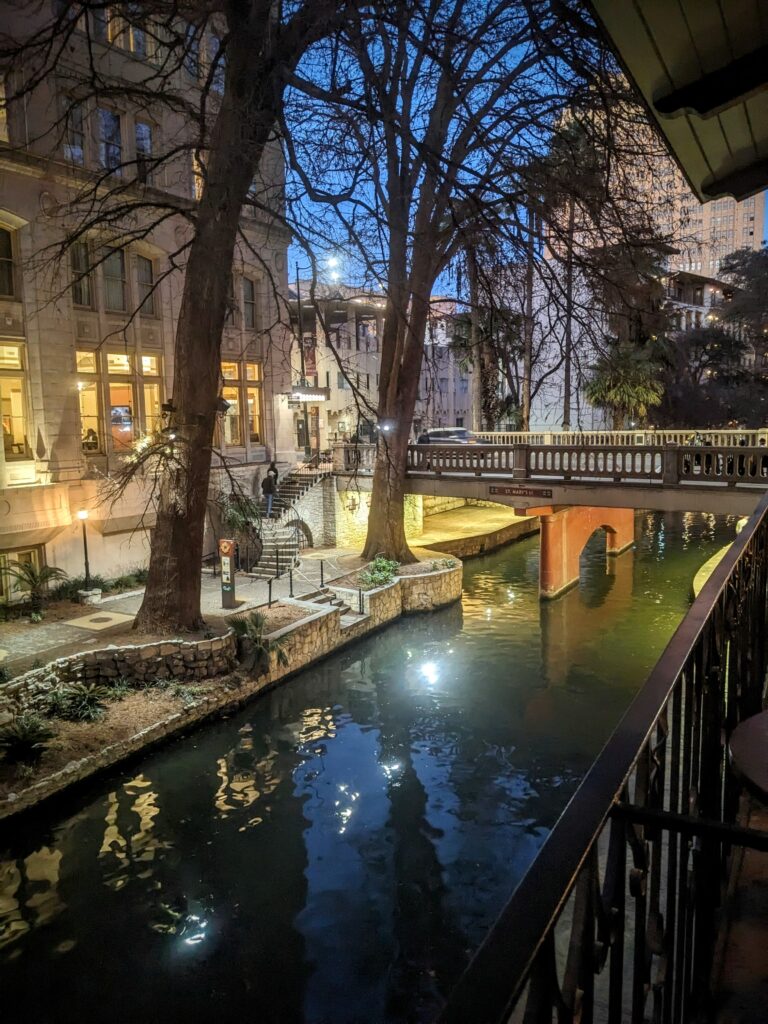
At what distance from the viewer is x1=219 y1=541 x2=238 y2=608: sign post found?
690 inches

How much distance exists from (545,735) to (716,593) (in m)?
12.1

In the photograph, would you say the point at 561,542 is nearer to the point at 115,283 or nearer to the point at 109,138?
the point at 115,283

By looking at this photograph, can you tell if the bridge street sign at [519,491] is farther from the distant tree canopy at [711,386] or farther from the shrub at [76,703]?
the distant tree canopy at [711,386]

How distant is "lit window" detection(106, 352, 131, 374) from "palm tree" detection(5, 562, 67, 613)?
6.45 metres

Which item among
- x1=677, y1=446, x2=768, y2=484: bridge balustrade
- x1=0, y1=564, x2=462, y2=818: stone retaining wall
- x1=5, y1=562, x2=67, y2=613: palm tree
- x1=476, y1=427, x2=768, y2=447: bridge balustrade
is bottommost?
x1=0, y1=564, x2=462, y2=818: stone retaining wall

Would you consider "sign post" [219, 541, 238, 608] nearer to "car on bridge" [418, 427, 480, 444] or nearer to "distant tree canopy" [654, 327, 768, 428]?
"car on bridge" [418, 427, 480, 444]

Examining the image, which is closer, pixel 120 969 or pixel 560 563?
pixel 120 969

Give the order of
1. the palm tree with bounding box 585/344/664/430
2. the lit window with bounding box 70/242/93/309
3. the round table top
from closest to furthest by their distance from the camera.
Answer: the round table top
the lit window with bounding box 70/242/93/309
the palm tree with bounding box 585/344/664/430

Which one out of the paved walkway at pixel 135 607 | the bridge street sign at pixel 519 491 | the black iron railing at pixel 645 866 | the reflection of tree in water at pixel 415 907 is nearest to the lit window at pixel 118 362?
the paved walkway at pixel 135 607

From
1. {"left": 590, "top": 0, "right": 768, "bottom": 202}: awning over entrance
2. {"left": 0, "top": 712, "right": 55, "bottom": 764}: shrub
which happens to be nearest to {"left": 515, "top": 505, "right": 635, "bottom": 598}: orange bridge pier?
{"left": 0, "top": 712, "right": 55, "bottom": 764}: shrub

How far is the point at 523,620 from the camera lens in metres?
21.3

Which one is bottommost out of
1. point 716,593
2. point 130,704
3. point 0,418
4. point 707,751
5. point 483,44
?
point 130,704

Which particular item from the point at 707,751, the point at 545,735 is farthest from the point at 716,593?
the point at 545,735

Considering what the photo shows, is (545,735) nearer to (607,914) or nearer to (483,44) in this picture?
(483,44)
